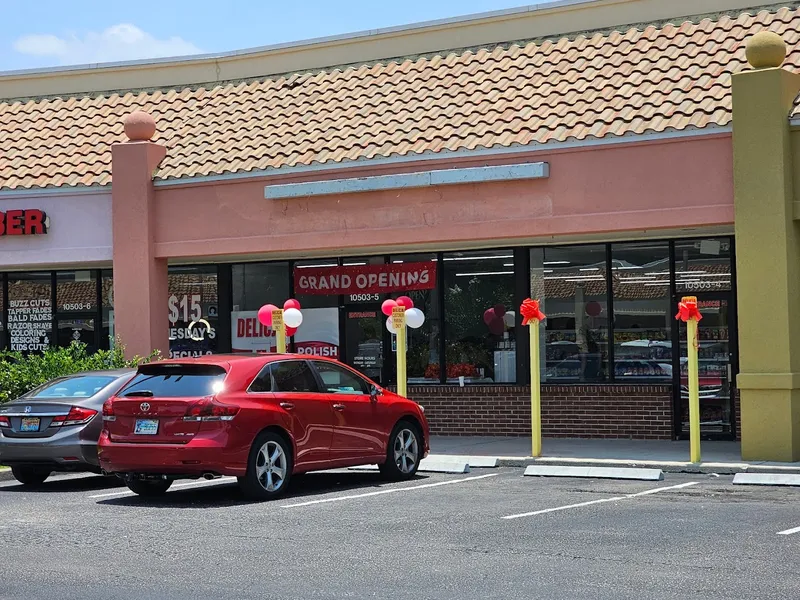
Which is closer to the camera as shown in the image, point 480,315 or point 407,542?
point 407,542

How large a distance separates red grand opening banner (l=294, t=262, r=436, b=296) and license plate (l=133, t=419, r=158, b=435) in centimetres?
910

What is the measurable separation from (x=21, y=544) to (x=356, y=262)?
40.5 ft

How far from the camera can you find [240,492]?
1391 centimetres

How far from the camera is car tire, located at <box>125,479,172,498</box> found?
1348 centimetres

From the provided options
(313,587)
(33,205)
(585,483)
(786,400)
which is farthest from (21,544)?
(33,205)

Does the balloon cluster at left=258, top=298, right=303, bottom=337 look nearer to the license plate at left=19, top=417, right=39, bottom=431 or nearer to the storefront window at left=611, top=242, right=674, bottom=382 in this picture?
the license plate at left=19, top=417, right=39, bottom=431

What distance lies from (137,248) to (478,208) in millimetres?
→ 6052

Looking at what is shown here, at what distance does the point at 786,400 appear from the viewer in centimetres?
1595

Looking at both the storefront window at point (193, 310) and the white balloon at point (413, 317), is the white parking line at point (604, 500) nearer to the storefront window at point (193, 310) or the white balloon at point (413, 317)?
the white balloon at point (413, 317)

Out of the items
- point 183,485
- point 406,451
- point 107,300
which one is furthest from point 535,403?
point 107,300

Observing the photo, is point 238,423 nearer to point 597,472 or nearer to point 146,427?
point 146,427

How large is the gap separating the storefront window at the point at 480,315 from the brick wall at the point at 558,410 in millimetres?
356

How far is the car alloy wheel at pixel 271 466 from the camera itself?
1287cm

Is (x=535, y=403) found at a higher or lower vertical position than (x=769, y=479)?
higher
